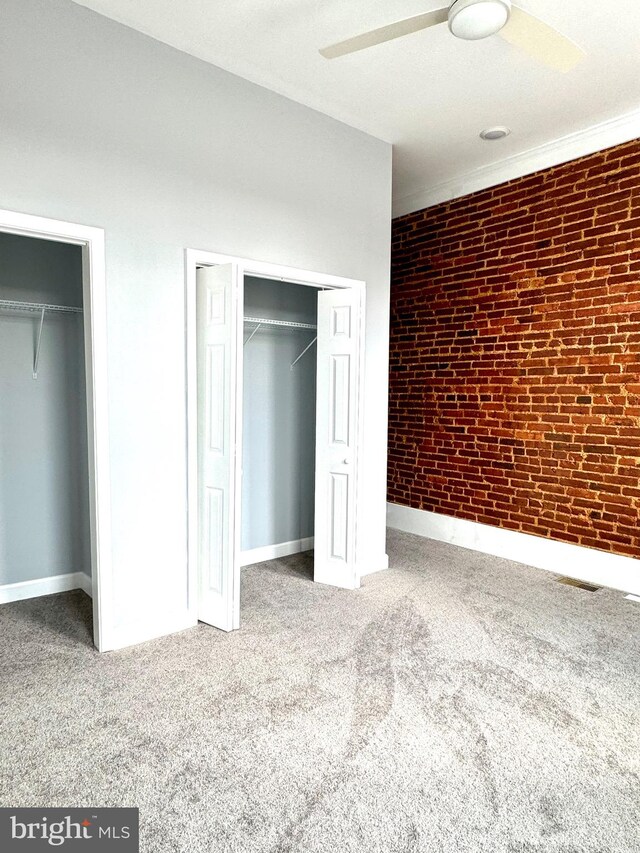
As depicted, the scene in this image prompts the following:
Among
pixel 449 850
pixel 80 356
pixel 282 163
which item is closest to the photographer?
pixel 449 850

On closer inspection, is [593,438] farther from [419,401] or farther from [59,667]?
[59,667]

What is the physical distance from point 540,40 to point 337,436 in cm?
237

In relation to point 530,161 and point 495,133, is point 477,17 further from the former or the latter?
point 530,161

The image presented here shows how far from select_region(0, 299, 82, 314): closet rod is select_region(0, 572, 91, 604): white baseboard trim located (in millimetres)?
1693

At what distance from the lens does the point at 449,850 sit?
1.68 m

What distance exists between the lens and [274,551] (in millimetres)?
4461

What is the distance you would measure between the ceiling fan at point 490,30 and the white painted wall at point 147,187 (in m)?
1.08

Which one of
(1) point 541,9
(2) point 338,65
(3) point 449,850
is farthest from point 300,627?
(1) point 541,9

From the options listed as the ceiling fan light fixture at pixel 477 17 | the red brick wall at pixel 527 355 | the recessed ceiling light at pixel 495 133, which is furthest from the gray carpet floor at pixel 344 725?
the recessed ceiling light at pixel 495 133

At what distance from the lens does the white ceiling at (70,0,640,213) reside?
2.66 meters

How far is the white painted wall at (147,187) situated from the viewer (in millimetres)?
2551

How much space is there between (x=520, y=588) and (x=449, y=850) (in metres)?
2.36

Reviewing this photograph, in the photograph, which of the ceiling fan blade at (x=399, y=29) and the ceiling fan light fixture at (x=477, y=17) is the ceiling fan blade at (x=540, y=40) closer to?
the ceiling fan light fixture at (x=477, y=17)

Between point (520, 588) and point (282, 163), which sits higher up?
point (282, 163)
